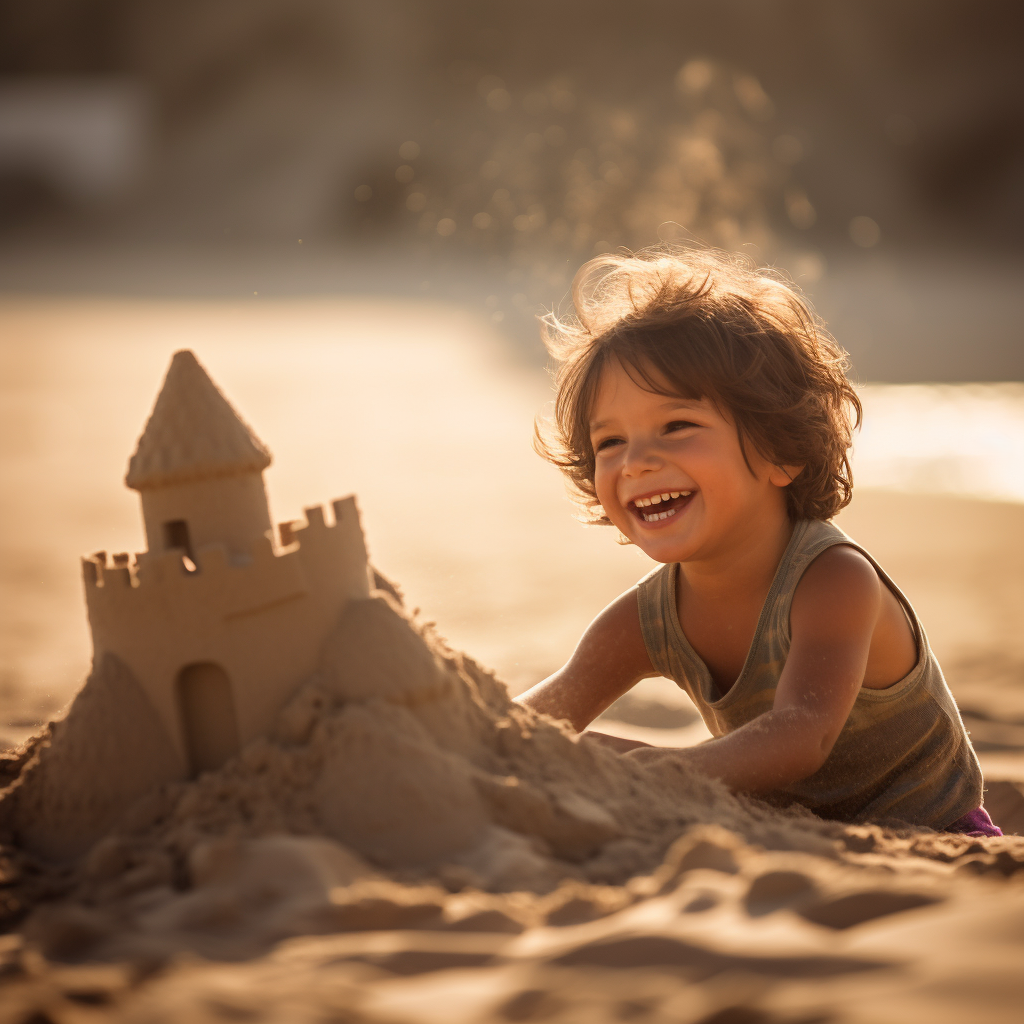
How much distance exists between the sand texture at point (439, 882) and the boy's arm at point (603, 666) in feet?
3.46

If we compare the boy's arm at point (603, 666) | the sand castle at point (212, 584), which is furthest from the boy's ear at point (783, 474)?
the sand castle at point (212, 584)

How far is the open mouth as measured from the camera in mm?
3094

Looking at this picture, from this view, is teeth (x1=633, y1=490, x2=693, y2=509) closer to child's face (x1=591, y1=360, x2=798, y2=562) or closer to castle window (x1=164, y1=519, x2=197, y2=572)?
child's face (x1=591, y1=360, x2=798, y2=562)

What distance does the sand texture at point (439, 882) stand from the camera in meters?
1.49

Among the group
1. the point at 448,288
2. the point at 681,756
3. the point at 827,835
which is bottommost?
the point at 827,835

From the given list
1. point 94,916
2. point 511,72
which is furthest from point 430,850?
point 511,72

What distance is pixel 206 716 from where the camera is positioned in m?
2.19

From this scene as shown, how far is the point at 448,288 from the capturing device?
60.1 ft

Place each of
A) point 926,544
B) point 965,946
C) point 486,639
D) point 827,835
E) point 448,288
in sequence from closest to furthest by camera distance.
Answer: point 965,946 < point 827,835 < point 486,639 < point 926,544 < point 448,288

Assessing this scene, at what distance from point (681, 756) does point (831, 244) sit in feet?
68.7

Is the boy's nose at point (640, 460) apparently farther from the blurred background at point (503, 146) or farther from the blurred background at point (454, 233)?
the blurred background at point (503, 146)

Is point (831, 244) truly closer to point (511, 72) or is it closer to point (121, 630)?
point (511, 72)

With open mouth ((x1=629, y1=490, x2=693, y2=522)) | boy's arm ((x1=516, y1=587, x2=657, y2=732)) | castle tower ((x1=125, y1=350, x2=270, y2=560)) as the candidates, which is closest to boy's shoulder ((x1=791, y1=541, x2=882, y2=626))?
open mouth ((x1=629, y1=490, x2=693, y2=522))

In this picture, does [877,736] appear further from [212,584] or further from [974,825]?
[212,584]
